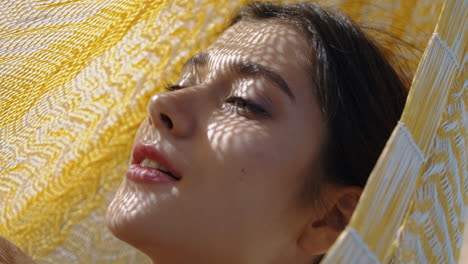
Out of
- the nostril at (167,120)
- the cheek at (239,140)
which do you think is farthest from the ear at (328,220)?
the nostril at (167,120)

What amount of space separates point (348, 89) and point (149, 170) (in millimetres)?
344

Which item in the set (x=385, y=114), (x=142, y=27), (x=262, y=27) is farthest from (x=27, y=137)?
(x=385, y=114)

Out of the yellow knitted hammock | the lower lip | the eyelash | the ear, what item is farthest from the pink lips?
the yellow knitted hammock

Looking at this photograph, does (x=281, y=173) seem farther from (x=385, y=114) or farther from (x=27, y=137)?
(x=27, y=137)

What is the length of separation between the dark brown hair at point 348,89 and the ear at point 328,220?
0.02 meters

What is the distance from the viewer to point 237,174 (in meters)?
0.76

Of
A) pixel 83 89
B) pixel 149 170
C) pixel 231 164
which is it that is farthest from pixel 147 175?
pixel 83 89

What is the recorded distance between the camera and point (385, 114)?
953 millimetres

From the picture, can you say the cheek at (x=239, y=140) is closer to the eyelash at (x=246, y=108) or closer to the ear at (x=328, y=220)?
the eyelash at (x=246, y=108)

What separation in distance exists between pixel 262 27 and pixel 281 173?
267 millimetres

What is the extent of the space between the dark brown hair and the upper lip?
23 cm

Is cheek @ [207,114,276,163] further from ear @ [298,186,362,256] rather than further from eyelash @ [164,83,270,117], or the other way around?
ear @ [298,186,362,256]

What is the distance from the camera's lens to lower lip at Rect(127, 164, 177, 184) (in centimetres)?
78

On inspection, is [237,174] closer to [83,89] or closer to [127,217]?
[127,217]
